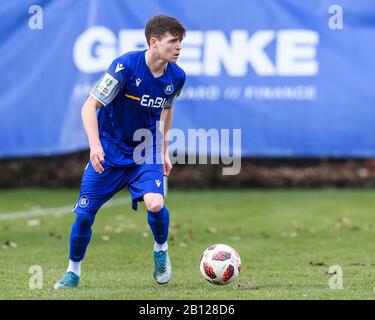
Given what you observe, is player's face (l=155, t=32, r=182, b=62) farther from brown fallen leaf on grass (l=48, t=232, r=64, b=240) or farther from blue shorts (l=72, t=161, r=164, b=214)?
brown fallen leaf on grass (l=48, t=232, r=64, b=240)

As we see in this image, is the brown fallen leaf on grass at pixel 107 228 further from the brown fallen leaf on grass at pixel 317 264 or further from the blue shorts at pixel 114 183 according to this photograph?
the blue shorts at pixel 114 183

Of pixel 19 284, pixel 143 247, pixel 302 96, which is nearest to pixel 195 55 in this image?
pixel 302 96

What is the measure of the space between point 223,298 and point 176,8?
6.11m

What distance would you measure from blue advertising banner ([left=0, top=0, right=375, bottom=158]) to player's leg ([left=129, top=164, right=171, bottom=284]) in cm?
463

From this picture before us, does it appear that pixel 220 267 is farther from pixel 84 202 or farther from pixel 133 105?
pixel 133 105

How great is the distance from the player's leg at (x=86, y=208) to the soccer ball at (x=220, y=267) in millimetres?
945

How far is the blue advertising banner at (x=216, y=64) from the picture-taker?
1205 cm

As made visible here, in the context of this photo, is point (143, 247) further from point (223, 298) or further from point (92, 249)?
point (223, 298)

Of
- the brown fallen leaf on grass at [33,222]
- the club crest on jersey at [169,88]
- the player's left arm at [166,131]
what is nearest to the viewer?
the club crest on jersey at [169,88]

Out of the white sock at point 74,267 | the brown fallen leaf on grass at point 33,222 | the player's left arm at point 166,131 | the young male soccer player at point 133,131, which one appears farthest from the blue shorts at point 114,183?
the brown fallen leaf on grass at point 33,222

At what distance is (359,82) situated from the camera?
12.2 metres

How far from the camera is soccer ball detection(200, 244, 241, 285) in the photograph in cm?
722

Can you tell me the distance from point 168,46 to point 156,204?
1.23m

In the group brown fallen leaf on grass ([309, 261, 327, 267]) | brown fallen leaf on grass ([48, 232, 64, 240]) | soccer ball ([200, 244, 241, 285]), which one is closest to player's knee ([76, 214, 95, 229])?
soccer ball ([200, 244, 241, 285])
